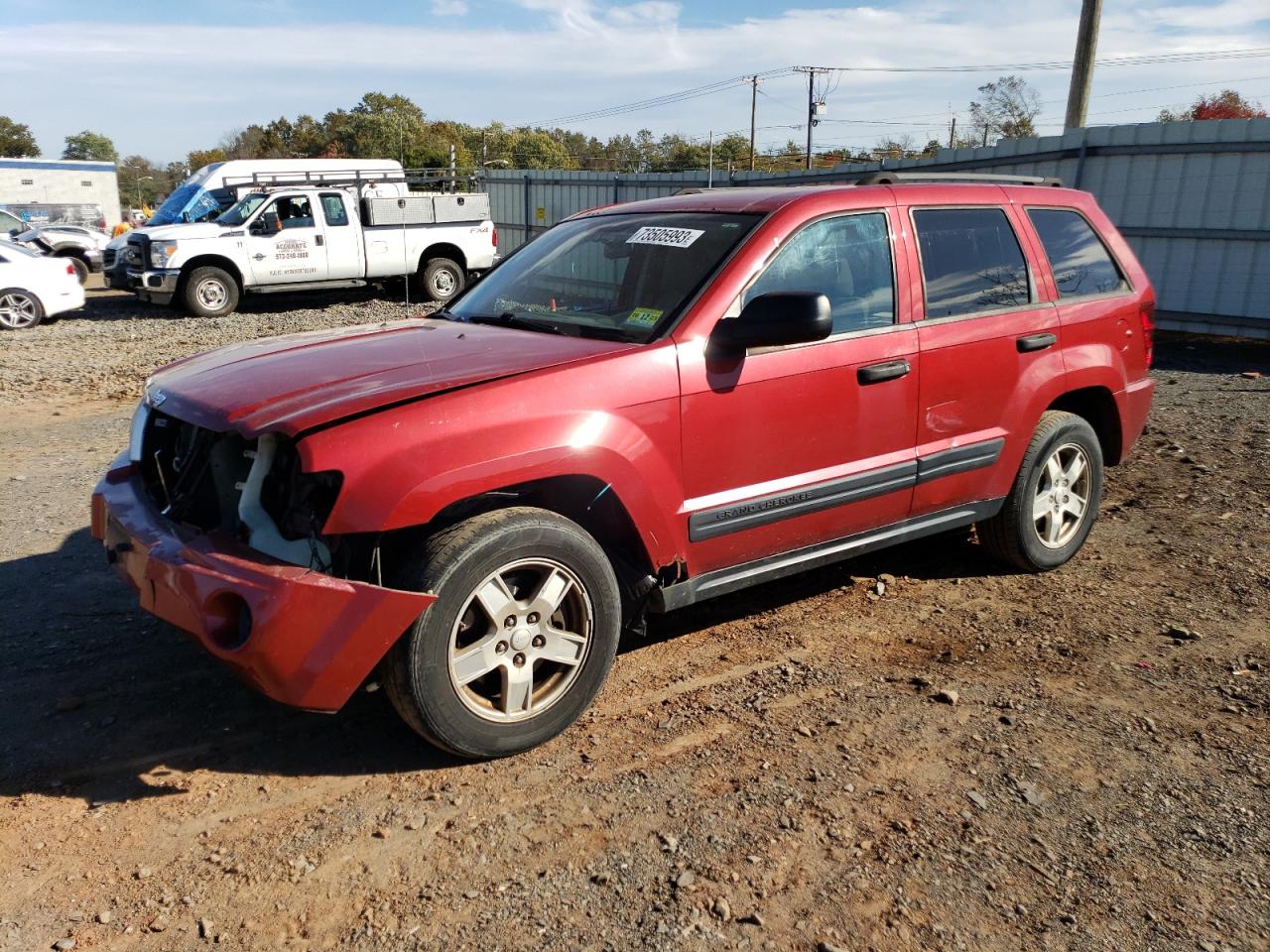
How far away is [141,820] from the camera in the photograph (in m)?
3.10

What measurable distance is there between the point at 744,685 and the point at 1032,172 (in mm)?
11958

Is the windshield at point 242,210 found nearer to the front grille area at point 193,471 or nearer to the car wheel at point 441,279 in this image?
the car wheel at point 441,279

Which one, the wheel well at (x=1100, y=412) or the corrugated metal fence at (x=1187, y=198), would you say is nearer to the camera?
the wheel well at (x=1100, y=412)

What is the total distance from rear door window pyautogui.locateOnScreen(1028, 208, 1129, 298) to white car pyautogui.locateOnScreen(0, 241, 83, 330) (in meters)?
14.6

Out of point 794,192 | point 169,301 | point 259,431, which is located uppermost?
point 794,192

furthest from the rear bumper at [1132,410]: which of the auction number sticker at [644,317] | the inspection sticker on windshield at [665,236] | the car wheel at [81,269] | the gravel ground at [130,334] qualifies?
the car wheel at [81,269]

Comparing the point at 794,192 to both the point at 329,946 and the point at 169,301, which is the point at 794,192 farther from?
the point at 169,301

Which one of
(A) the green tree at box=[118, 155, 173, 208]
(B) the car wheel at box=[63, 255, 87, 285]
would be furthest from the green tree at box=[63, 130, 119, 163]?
(B) the car wheel at box=[63, 255, 87, 285]

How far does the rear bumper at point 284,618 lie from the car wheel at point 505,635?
11 centimetres

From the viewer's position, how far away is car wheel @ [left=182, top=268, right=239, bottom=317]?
1588 cm

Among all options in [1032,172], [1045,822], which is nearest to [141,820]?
[1045,822]

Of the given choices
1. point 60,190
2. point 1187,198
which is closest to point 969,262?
point 1187,198

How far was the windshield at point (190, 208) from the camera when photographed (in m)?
19.5

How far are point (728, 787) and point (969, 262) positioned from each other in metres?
2.60
